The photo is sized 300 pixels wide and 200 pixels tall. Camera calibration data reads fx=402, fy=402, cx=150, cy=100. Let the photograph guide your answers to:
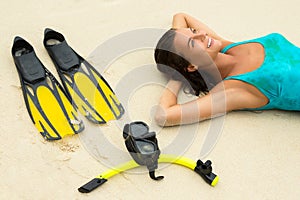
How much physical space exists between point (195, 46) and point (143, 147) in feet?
1.78

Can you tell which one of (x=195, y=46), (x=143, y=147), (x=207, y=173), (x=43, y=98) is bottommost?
(x=207, y=173)

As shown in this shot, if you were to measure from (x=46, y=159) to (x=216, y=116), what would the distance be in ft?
2.47

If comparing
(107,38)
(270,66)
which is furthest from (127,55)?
(270,66)

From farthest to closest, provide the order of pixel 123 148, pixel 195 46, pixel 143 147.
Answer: pixel 195 46, pixel 123 148, pixel 143 147

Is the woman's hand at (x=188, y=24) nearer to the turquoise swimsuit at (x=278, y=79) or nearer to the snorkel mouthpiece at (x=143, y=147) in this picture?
the turquoise swimsuit at (x=278, y=79)

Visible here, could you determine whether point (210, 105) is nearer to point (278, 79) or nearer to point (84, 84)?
point (278, 79)

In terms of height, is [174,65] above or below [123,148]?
above

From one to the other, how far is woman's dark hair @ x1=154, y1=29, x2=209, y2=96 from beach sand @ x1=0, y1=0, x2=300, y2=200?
112 millimetres

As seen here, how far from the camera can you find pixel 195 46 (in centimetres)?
179

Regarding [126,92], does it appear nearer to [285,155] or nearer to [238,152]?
[238,152]

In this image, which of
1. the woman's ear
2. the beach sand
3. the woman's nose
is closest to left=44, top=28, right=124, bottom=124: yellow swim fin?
the beach sand

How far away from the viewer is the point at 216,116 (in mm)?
1796

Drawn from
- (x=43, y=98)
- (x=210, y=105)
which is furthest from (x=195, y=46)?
(x=43, y=98)

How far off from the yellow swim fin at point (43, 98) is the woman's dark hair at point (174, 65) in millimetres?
476
